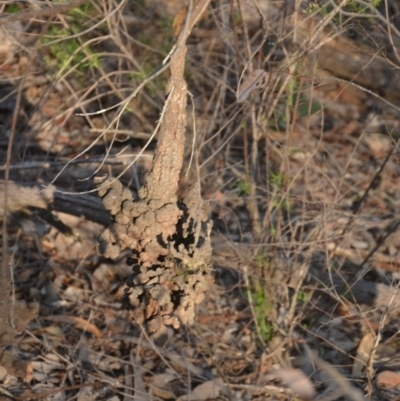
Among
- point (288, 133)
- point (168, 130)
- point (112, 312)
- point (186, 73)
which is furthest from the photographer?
point (186, 73)

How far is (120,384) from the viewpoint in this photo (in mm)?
3465

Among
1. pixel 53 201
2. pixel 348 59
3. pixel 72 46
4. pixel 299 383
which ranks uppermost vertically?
pixel 348 59

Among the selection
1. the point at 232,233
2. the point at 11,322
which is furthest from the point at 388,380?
the point at 11,322

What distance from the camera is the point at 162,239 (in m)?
2.77

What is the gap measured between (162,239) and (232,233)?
4.86 feet

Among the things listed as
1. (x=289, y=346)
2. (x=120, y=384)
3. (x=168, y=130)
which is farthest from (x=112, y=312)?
(x=168, y=130)

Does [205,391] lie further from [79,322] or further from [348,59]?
[348,59]

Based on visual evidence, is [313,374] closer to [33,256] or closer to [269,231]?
[269,231]

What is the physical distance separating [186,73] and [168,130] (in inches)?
69.5

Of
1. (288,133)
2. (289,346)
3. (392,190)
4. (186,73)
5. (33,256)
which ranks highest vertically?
(288,133)

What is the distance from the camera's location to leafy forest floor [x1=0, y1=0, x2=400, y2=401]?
3.39 metres

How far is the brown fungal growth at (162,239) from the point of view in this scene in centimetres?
268

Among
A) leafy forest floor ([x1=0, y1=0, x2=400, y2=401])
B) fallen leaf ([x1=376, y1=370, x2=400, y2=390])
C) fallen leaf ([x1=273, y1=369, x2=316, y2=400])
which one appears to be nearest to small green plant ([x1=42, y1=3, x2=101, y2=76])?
leafy forest floor ([x1=0, y1=0, x2=400, y2=401])

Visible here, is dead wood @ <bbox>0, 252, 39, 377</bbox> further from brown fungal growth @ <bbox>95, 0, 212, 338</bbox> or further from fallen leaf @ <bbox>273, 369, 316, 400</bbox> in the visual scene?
fallen leaf @ <bbox>273, 369, 316, 400</bbox>
